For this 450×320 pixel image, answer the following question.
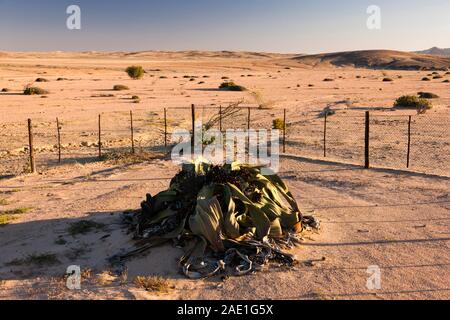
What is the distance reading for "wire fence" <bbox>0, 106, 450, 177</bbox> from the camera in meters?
14.2

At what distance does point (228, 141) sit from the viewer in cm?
1662

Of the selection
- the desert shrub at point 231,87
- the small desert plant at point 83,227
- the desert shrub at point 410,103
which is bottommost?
the small desert plant at point 83,227

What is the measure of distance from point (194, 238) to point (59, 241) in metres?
2.15

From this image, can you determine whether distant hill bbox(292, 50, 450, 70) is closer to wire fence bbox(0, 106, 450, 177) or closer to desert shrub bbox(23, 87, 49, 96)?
desert shrub bbox(23, 87, 49, 96)

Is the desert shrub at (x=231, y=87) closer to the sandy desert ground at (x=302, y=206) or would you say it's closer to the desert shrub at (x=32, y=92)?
the desert shrub at (x=32, y=92)

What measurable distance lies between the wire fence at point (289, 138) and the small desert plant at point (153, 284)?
7.89 meters

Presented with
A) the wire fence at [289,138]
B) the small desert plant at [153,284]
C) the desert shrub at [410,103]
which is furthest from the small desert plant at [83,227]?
the desert shrub at [410,103]

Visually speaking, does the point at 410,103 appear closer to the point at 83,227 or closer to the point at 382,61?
the point at 83,227

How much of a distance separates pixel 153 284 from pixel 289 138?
1234 cm

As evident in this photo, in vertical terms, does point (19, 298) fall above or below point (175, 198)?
below

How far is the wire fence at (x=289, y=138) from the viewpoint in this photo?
14156 millimetres
